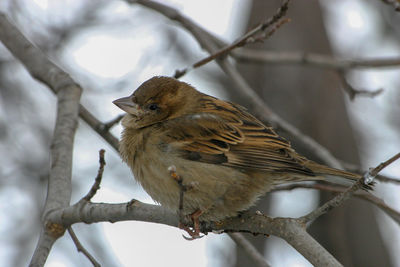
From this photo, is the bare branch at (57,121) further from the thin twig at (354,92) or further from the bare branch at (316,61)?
the thin twig at (354,92)

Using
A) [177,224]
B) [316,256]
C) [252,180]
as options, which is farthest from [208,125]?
[316,256]

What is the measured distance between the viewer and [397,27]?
35.7 ft

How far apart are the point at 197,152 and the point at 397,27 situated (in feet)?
24.1

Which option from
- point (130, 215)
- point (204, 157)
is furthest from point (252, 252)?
point (130, 215)

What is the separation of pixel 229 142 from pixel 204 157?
30 centimetres

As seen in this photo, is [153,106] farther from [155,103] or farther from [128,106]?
[128,106]

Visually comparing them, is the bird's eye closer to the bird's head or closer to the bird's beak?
the bird's head

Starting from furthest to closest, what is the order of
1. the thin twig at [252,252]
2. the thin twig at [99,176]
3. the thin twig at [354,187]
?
the thin twig at [252,252] → the thin twig at [99,176] → the thin twig at [354,187]

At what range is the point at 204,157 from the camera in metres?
4.95

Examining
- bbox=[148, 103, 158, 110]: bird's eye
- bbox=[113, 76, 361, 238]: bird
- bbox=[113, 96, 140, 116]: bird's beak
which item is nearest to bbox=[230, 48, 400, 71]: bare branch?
bbox=[113, 76, 361, 238]: bird

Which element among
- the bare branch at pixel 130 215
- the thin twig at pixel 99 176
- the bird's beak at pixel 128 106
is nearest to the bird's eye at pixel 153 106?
the bird's beak at pixel 128 106

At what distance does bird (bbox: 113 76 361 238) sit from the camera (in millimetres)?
4719

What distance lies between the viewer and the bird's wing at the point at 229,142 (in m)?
4.89

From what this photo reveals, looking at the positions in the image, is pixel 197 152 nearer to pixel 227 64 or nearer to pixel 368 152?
pixel 227 64
